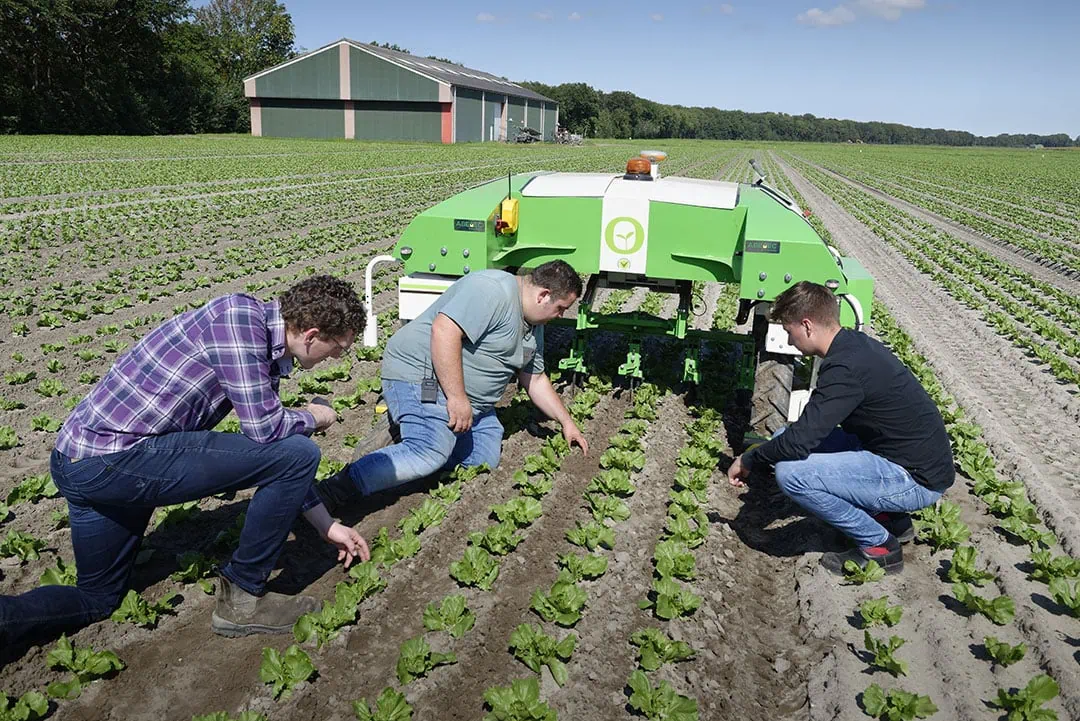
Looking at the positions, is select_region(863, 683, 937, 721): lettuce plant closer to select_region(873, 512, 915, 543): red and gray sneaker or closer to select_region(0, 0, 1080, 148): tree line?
select_region(873, 512, 915, 543): red and gray sneaker

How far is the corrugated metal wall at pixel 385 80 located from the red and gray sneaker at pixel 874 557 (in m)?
49.5

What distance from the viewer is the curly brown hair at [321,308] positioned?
3.28 metres

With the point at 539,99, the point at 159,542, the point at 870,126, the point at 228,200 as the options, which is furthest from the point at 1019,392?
the point at 870,126

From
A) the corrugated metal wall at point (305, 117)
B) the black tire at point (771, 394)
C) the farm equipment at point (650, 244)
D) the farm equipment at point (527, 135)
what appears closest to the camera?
the farm equipment at point (650, 244)

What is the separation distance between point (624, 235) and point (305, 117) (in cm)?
5026

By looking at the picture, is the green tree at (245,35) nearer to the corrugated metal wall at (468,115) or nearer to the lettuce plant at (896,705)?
the corrugated metal wall at (468,115)

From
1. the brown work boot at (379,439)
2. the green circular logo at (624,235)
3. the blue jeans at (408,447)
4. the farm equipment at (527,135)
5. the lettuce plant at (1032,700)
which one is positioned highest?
the farm equipment at (527,135)

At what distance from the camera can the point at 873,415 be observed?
412 centimetres

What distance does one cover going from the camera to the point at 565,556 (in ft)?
14.4

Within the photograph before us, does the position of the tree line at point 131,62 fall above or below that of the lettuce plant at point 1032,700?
above

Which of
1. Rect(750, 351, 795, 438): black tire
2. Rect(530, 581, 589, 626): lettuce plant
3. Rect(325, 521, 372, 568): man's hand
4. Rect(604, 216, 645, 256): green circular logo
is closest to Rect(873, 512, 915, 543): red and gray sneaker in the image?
Rect(750, 351, 795, 438): black tire

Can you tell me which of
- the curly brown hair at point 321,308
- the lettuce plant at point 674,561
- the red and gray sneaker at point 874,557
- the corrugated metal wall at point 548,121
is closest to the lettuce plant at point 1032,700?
the red and gray sneaker at point 874,557

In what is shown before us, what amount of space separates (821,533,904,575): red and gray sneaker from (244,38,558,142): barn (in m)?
49.0

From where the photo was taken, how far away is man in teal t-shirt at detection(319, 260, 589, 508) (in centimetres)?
469
